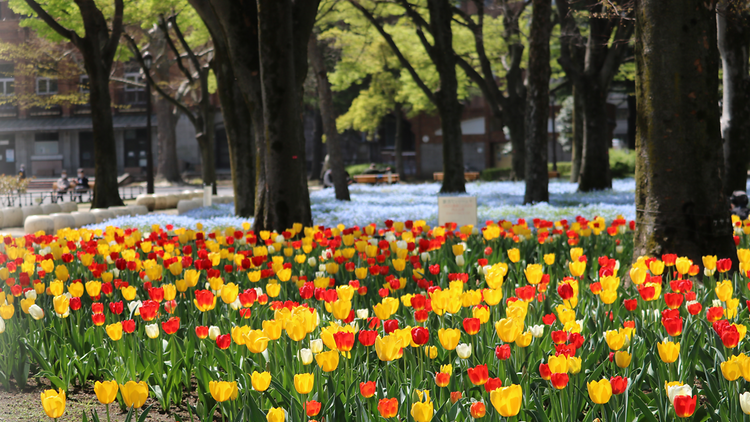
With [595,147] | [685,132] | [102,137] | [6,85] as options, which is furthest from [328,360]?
[6,85]

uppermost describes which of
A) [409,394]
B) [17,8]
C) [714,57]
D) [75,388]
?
[17,8]

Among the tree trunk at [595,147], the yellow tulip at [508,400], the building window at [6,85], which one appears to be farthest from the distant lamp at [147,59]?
the building window at [6,85]

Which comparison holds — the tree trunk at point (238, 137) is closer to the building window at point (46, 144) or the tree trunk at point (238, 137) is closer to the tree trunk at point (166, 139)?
the tree trunk at point (166, 139)

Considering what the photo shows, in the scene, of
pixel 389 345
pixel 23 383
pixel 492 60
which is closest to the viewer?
pixel 389 345

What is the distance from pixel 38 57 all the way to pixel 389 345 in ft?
105

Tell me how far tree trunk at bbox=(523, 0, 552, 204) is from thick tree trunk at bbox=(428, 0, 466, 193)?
15.7 feet

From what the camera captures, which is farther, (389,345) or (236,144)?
(236,144)

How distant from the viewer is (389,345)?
243 cm

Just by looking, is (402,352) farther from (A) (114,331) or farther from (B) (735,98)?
(B) (735,98)

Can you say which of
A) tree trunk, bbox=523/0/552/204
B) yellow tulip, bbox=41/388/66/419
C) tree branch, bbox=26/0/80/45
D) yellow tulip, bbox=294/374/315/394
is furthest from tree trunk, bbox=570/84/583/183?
yellow tulip, bbox=41/388/66/419

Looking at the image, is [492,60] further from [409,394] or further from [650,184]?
[409,394]

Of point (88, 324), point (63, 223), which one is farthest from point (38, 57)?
point (88, 324)

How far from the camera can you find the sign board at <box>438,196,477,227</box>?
8.37 metres

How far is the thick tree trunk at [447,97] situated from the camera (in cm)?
2098
